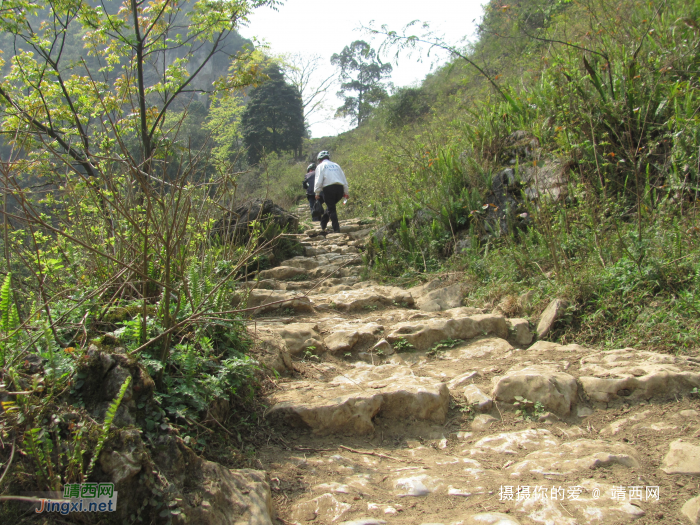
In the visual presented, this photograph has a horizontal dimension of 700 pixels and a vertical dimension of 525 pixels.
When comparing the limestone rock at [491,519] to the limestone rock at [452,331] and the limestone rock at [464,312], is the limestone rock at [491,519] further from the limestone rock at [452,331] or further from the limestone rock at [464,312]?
the limestone rock at [464,312]

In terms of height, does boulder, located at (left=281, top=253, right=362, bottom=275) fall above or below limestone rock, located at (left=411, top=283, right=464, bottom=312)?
above

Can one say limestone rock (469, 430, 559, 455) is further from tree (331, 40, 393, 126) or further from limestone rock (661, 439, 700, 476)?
tree (331, 40, 393, 126)

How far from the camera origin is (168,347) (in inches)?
69.8

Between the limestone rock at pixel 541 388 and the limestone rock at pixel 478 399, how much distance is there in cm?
6

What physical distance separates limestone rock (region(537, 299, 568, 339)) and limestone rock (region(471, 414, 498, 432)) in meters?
1.21

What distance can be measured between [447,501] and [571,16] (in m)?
10.5

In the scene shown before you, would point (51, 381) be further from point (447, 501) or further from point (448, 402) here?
point (448, 402)

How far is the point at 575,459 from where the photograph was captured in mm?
1822

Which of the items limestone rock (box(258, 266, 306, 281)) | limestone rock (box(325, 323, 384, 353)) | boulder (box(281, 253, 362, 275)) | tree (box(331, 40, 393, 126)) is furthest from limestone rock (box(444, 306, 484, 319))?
tree (box(331, 40, 393, 126))

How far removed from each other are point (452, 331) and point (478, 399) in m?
1.01

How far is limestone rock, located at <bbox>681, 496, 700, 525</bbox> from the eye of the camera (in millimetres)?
1415

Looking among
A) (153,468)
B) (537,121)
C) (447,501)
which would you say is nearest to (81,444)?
(153,468)

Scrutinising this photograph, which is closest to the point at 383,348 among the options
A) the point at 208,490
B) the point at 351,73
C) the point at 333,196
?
the point at 208,490

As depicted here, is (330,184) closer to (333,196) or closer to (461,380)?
(333,196)
